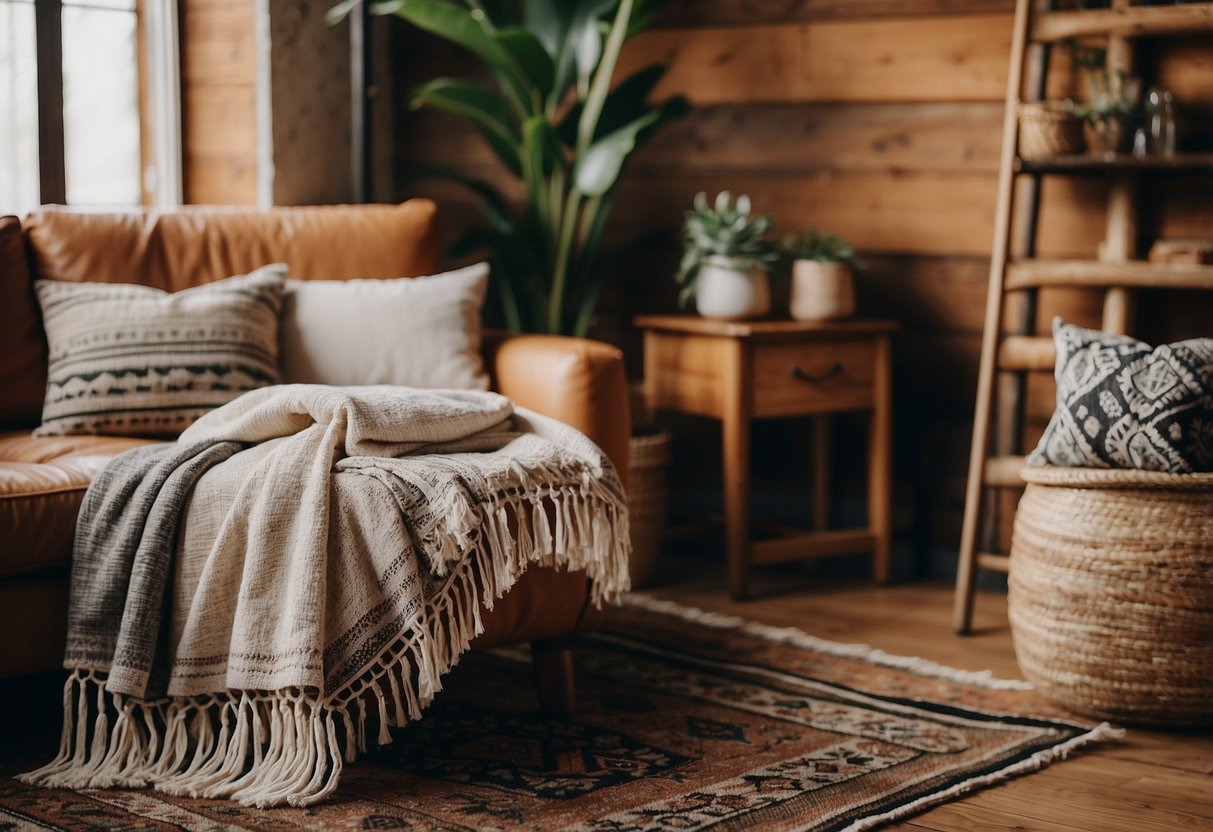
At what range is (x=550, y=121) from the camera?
317 cm

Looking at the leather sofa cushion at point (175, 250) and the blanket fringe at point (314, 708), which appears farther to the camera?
→ the leather sofa cushion at point (175, 250)

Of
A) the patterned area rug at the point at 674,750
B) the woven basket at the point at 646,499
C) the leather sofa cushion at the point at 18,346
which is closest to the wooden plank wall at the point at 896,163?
the woven basket at the point at 646,499

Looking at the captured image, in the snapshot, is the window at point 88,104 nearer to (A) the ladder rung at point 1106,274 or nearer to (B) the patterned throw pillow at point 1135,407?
(A) the ladder rung at point 1106,274

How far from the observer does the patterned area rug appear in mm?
1828

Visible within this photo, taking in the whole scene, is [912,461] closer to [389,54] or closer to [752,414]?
[752,414]

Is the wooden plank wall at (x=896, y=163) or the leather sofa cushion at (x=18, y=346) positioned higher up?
the wooden plank wall at (x=896, y=163)

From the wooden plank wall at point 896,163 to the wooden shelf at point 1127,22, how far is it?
0.26m

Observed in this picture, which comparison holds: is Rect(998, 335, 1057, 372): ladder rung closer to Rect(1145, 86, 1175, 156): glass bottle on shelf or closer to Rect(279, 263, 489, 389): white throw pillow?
Rect(1145, 86, 1175, 156): glass bottle on shelf

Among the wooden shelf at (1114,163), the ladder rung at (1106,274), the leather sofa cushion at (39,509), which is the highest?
the wooden shelf at (1114,163)

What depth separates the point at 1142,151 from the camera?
8.84ft

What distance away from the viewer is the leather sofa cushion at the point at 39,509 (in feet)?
6.43

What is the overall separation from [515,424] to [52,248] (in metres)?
0.94

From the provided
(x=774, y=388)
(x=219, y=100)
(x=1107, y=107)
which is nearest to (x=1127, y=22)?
(x=1107, y=107)

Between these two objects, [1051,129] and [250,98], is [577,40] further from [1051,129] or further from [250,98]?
[1051,129]
